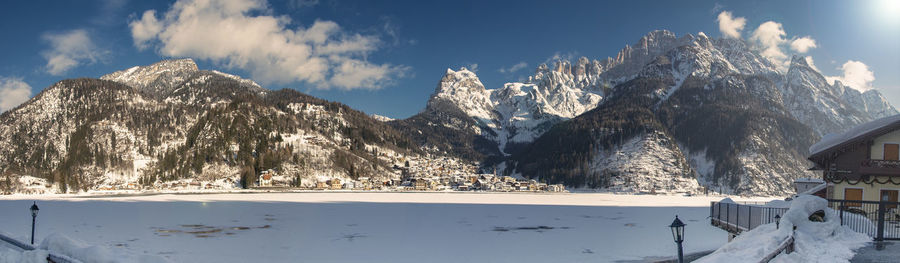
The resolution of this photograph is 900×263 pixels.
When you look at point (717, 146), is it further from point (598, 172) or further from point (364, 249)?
point (364, 249)

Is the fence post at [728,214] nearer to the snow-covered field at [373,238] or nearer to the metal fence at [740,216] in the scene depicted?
the metal fence at [740,216]

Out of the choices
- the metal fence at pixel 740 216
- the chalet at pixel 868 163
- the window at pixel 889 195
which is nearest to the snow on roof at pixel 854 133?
the chalet at pixel 868 163

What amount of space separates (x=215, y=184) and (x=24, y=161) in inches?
3051

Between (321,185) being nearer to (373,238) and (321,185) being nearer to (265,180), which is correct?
(265,180)

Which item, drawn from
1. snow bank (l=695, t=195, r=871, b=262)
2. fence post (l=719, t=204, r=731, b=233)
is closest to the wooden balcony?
fence post (l=719, t=204, r=731, b=233)

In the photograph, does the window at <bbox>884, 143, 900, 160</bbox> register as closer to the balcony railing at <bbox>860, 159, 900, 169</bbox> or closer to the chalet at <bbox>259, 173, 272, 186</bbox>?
the balcony railing at <bbox>860, 159, 900, 169</bbox>

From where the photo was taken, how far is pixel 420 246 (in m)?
31.2

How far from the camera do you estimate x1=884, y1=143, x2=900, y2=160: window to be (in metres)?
28.3

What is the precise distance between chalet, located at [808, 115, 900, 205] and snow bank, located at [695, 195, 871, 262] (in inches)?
642

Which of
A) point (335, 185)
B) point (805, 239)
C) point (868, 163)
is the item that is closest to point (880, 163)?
point (868, 163)

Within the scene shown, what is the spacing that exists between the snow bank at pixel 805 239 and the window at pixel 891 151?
1705cm

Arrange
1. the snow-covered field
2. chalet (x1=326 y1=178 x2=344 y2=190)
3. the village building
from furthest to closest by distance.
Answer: the village building < chalet (x1=326 y1=178 x2=344 y2=190) < the snow-covered field

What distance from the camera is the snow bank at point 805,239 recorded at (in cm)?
1381

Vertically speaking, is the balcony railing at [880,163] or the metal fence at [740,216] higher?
the balcony railing at [880,163]
